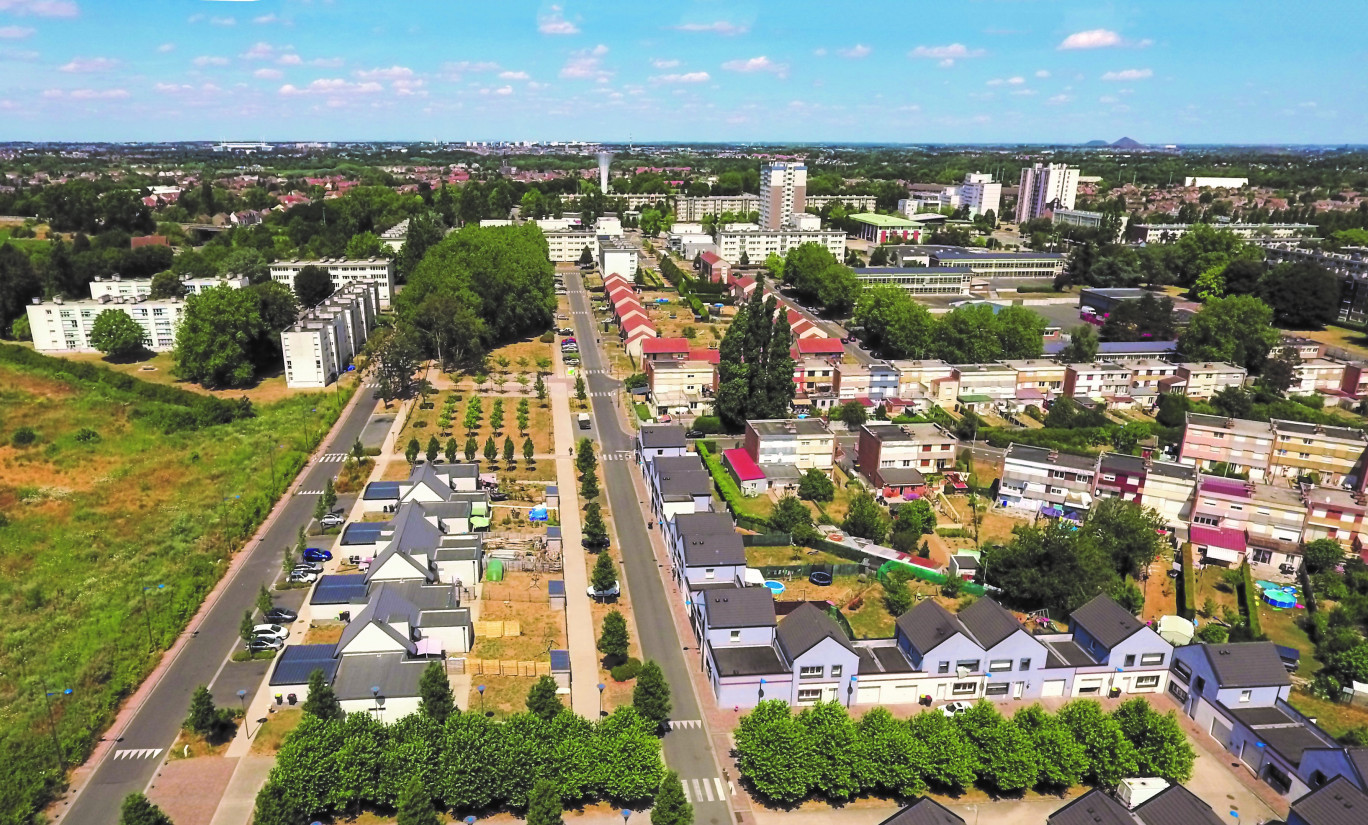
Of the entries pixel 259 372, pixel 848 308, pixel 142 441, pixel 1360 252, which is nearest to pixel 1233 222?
pixel 1360 252

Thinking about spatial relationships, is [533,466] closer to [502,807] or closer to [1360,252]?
[502,807]

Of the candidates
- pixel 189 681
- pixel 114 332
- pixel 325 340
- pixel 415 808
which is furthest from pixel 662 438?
pixel 114 332

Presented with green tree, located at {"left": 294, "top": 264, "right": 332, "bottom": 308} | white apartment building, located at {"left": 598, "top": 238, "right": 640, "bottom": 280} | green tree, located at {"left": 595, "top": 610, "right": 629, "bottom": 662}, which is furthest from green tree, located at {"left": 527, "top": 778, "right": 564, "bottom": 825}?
white apartment building, located at {"left": 598, "top": 238, "right": 640, "bottom": 280}

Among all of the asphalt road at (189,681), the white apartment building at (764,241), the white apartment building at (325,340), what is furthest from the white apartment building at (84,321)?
the white apartment building at (764,241)

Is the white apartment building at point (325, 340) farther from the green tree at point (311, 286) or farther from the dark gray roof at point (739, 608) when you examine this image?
the dark gray roof at point (739, 608)

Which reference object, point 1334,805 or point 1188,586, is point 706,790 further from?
point 1188,586
